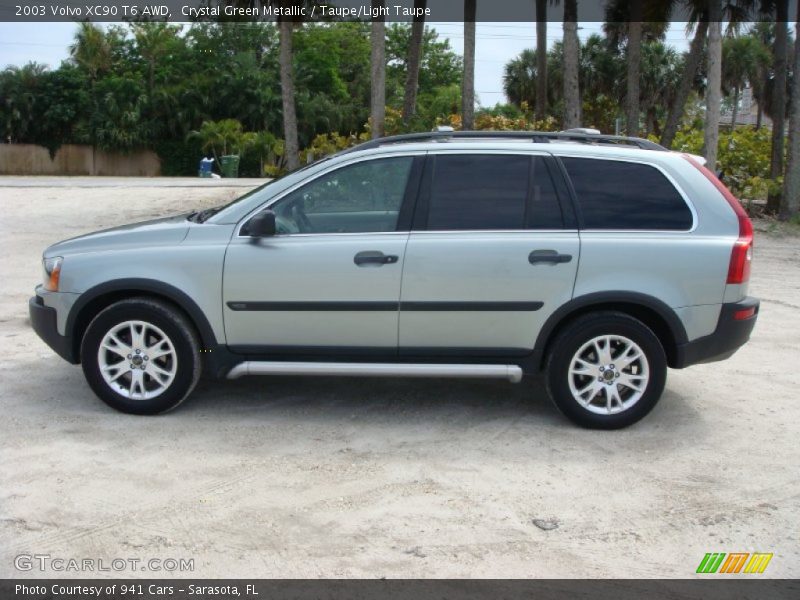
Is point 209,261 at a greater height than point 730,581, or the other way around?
point 209,261

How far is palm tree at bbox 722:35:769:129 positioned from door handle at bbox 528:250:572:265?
4895 centimetres

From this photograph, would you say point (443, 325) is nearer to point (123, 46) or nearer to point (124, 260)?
point (124, 260)

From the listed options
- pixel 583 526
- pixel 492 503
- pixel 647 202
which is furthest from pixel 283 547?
pixel 647 202

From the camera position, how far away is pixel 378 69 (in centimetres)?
1673

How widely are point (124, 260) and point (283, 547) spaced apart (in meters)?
2.44

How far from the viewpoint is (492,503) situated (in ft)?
14.8

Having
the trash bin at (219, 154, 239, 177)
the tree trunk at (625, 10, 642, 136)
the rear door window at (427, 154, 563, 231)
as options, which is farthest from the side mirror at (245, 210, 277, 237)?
the trash bin at (219, 154, 239, 177)

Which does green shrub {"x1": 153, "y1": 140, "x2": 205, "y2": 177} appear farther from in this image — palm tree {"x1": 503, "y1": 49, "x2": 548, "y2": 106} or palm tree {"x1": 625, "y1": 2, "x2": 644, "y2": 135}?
palm tree {"x1": 625, "y1": 2, "x2": 644, "y2": 135}

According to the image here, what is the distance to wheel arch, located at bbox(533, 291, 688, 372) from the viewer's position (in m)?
5.43

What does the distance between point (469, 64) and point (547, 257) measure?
14.0 metres

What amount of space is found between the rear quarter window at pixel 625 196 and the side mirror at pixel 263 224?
189 centimetres

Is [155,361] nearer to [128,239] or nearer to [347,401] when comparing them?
[128,239]

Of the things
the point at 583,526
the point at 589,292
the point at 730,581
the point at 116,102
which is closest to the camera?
the point at 730,581

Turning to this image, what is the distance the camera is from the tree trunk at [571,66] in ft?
57.7
